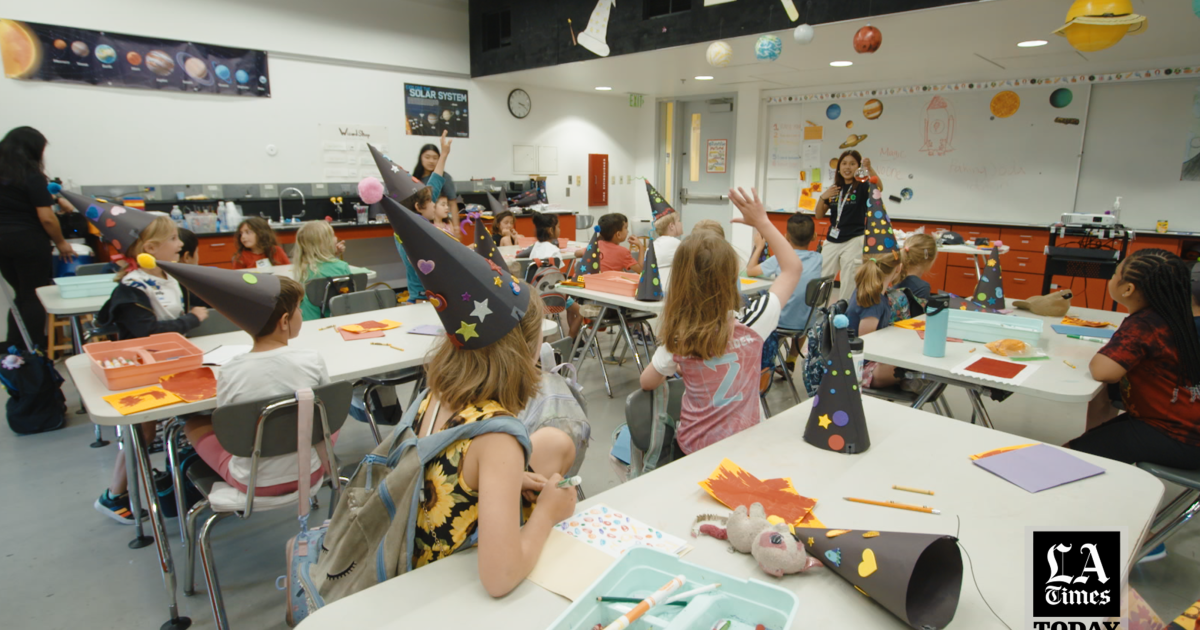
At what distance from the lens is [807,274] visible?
407 cm

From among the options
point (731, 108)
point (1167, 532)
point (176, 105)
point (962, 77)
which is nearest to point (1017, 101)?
point (962, 77)

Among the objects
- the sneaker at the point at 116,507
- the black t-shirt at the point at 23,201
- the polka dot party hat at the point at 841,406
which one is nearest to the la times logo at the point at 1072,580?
the polka dot party hat at the point at 841,406

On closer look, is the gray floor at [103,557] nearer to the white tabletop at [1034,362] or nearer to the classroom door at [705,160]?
the white tabletop at [1034,362]

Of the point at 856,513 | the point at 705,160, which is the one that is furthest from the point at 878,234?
the point at 705,160

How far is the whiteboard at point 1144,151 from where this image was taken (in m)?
6.17

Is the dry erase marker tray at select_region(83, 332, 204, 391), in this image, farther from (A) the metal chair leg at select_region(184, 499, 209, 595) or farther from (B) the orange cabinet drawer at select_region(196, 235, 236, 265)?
(B) the orange cabinet drawer at select_region(196, 235, 236, 265)

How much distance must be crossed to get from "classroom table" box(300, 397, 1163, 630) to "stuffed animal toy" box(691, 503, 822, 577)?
0.08 feet

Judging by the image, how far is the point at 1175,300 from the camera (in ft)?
6.98

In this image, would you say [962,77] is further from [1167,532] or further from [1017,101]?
[1167,532]

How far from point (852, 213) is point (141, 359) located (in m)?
5.32

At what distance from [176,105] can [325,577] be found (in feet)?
22.3

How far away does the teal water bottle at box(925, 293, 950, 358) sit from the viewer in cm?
247

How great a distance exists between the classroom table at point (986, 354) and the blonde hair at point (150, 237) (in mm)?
3227

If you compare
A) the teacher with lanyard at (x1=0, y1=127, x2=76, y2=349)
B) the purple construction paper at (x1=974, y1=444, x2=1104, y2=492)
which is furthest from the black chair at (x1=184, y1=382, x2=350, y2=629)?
the teacher with lanyard at (x1=0, y1=127, x2=76, y2=349)
